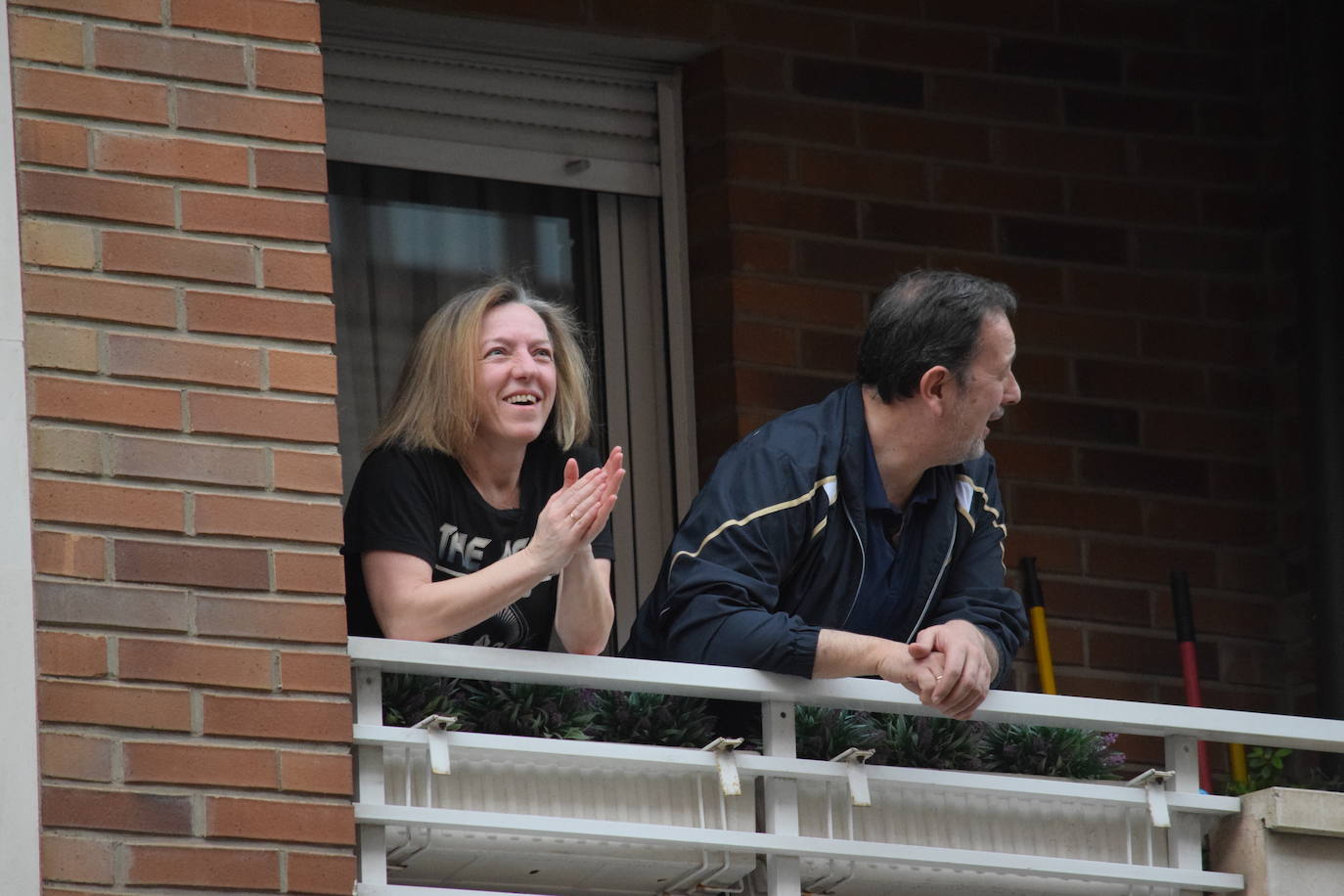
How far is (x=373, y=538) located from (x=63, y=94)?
3.25 feet

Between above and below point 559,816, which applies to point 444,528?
above

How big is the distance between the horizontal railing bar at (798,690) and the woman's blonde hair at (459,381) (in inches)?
25.2

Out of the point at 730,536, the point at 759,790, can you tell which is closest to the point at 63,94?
the point at 730,536

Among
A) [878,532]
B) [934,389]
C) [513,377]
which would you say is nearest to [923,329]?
[934,389]

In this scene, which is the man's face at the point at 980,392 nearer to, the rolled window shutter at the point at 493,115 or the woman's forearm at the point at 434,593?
the woman's forearm at the point at 434,593

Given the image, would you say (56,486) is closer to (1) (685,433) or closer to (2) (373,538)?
(2) (373,538)

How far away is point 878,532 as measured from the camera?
5039 mm

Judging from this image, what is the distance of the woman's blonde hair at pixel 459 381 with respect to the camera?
499 centimetres

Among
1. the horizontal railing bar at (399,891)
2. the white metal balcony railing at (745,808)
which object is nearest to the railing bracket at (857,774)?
the white metal balcony railing at (745,808)

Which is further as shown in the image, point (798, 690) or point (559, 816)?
point (798, 690)

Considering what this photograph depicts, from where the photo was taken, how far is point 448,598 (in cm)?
457

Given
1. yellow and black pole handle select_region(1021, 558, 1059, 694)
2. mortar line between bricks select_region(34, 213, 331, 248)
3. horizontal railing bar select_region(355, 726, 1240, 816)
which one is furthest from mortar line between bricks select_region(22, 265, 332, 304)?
yellow and black pole handle select_region(1021, 558, 1059, 694)

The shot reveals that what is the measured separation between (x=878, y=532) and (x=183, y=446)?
4.71ft

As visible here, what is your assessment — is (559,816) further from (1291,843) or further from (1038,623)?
(1038,623)
